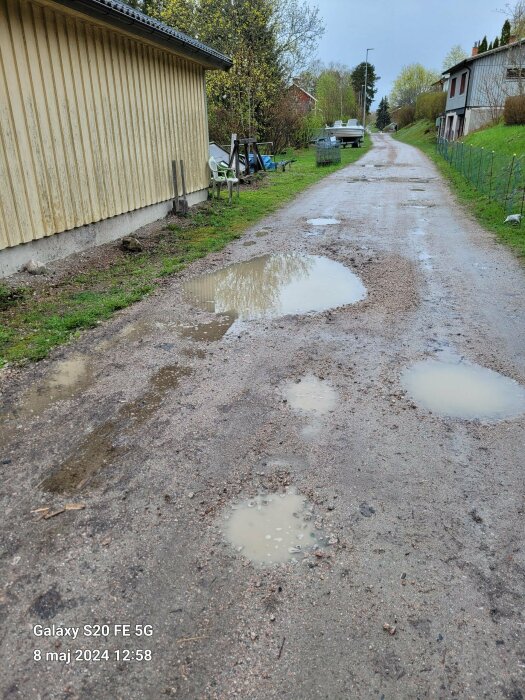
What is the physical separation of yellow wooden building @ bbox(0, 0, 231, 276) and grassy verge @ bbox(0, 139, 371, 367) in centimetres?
65

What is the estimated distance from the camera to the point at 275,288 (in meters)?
6.90

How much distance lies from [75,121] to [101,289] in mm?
2810

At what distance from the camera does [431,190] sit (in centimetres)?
1623

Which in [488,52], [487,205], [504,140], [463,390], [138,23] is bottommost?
[463,390]

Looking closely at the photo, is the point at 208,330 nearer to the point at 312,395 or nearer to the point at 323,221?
the point at 312,395

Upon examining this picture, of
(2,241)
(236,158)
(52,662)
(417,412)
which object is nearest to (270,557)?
(52,662)

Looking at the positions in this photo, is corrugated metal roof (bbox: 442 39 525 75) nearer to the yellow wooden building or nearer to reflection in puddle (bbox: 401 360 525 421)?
the yellow wooden building

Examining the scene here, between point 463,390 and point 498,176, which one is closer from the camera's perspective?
point 463,390

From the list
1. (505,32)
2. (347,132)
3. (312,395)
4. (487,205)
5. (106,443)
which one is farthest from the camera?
(347,132)

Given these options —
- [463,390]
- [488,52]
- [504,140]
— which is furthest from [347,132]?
[463,390]

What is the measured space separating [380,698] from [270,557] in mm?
794

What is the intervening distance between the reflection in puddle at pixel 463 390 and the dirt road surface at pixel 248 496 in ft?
0.41

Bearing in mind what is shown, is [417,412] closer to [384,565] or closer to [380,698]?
[384,565]

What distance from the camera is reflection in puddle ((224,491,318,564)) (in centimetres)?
253
